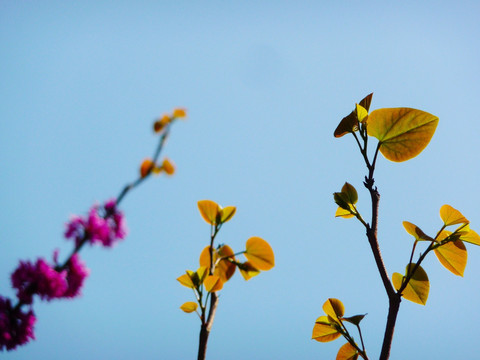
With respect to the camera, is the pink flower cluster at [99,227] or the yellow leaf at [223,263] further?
the pink flower cluster at [99,227]

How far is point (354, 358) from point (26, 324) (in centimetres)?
87

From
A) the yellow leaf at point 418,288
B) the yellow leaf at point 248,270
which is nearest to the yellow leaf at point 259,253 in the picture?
the yellow leaf at point 248,270

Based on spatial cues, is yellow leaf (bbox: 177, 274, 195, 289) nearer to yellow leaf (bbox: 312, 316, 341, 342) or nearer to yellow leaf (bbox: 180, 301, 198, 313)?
yellow leaf (bbox: 180, 301, 198, 313)

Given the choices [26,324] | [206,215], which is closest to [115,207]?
[26,324]

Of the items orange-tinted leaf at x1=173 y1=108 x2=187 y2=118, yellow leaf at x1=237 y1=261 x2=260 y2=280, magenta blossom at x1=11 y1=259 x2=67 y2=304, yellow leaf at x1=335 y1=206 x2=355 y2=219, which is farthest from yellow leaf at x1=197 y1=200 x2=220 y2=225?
orange-tinted leaf at x1=173 y1=108 x2=187 y2=118

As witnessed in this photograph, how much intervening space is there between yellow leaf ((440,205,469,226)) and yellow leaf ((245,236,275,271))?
34cm

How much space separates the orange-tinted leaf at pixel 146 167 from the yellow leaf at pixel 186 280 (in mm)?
707

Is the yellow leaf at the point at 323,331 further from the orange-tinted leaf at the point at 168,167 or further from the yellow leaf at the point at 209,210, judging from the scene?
the orange-tinted leaf at the point at 168,167

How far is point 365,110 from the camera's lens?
576 mm

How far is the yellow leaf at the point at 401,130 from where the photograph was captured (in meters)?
0.56

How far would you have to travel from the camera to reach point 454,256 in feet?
1.94

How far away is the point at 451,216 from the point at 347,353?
1.04 ft

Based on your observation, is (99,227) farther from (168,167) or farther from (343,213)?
(343,213)

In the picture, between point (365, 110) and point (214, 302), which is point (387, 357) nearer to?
point (214, 302)
